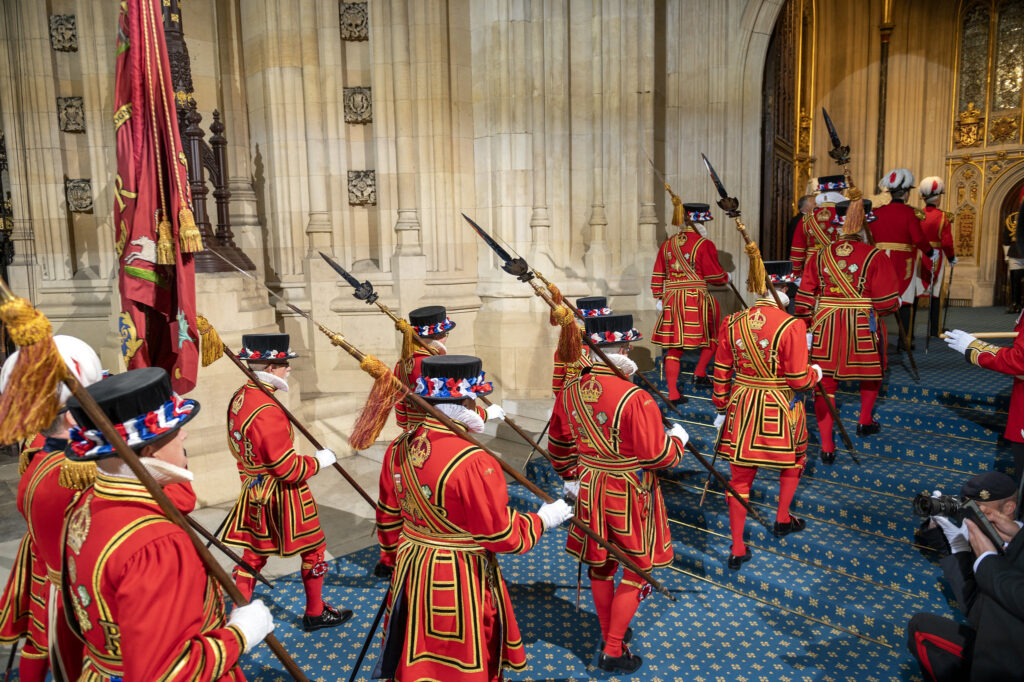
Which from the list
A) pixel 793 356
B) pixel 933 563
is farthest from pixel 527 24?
pixel 933 563

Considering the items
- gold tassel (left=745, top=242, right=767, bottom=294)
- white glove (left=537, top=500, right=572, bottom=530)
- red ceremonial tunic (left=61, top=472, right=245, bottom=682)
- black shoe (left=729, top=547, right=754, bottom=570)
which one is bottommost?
black shoe (left=729, top=547, right=754, bottom=570)

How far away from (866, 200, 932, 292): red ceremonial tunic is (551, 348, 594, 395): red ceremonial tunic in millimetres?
3252

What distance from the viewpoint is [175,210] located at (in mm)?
2551

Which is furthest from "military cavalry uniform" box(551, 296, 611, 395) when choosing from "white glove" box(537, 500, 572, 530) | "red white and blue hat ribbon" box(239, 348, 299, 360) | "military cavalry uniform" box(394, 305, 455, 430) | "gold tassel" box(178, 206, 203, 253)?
"gold tassel" box(178, 206, 203, 253)

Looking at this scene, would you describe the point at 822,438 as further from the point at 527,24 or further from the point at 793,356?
the point at 527,24

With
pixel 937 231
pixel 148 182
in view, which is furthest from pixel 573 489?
Result: pixel 937 231

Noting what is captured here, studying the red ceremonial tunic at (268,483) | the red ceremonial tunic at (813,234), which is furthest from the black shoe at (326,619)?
the red ceremonial tunic at (813,234)

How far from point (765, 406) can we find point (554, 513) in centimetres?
203

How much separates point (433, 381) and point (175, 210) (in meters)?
1.16

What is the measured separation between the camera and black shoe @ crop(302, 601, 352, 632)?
12.8 feet

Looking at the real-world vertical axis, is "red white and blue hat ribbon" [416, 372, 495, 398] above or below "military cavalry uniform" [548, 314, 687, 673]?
above

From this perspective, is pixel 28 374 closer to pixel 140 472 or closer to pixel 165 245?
pixel 140 472

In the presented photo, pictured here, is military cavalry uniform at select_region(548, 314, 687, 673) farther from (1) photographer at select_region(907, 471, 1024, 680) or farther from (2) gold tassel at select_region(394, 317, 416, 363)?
(2) gold tassel at select_region(394, 317, 416, 363)

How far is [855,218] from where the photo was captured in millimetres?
5504
